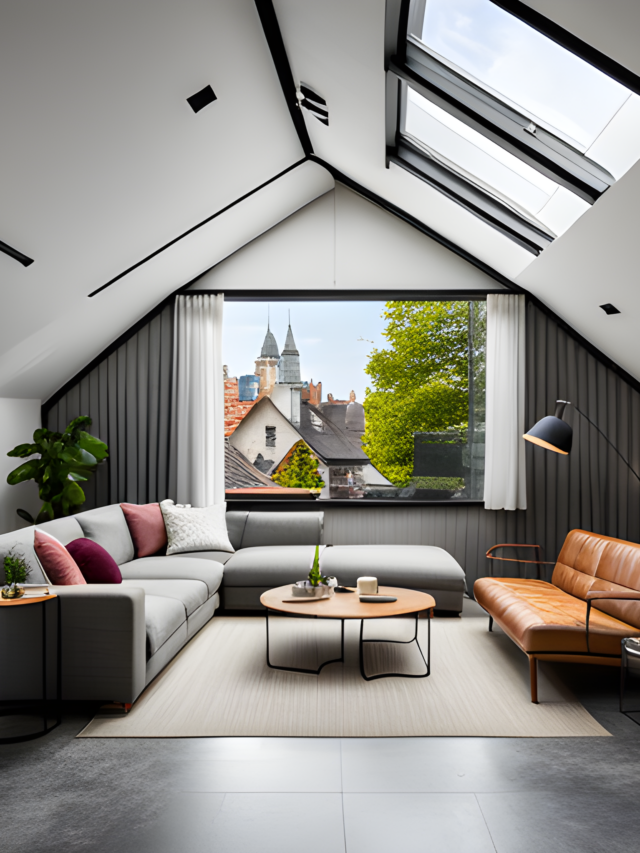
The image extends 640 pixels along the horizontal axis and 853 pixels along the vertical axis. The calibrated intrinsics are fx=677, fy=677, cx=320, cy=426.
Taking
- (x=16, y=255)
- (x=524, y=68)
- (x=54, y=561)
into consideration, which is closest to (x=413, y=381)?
(x=524, y=68)

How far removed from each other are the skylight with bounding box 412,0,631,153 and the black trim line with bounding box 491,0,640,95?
0.13 meters

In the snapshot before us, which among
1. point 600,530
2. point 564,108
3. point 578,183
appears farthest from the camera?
point 600,530

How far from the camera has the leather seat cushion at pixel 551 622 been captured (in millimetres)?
3594

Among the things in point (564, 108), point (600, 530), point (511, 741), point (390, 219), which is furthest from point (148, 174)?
point (600, 530)

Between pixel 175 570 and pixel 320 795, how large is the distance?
247 cm

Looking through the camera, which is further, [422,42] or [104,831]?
[422,42]

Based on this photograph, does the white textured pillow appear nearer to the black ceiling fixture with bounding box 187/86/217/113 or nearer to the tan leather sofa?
the tan leather sofa

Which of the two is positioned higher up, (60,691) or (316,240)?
(316,240)

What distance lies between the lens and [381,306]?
707 centimetres

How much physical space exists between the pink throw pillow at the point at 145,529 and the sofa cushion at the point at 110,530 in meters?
0.05

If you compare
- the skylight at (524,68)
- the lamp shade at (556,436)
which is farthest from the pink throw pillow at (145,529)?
the skylight at (524,68)

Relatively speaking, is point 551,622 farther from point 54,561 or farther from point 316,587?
point 54,561

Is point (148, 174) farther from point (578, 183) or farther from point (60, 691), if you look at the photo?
point (60, 691)

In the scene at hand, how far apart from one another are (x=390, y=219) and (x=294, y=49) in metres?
2.56
